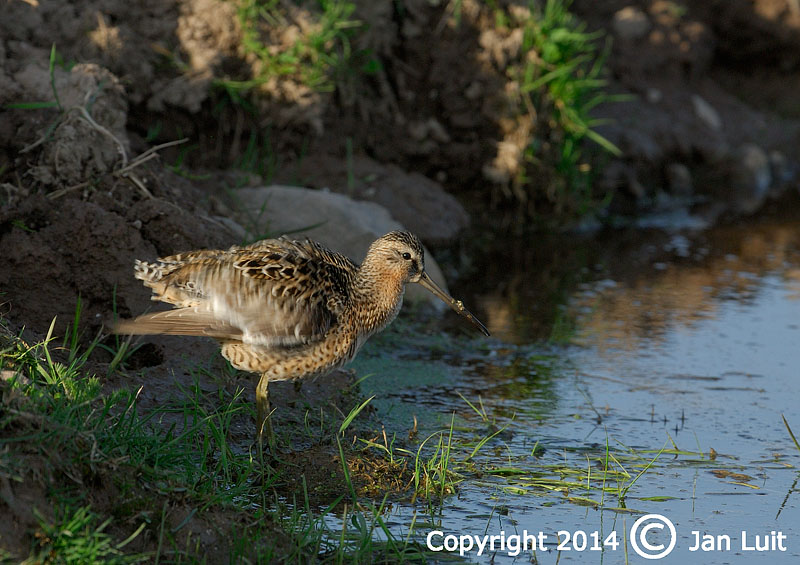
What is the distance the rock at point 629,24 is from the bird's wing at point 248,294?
7938 millimetres

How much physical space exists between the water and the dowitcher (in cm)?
77

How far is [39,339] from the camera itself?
5.00 m

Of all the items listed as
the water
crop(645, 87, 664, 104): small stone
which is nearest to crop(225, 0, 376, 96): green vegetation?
the water

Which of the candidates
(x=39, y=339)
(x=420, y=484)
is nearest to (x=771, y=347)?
(x=420, y=484)

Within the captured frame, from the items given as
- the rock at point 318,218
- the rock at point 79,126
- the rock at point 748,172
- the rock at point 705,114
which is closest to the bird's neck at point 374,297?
the rock at point 79,126

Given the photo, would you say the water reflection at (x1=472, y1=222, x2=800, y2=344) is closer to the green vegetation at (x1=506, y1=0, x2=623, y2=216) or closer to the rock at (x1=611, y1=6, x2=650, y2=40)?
the green vegetation at (x1=506, y1=0, x2=623, y2=216)

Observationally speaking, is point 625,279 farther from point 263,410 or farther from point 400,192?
point 263,410

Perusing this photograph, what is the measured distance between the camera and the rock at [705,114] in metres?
12.2

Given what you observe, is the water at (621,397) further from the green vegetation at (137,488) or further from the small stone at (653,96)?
the small stone at (653,96)

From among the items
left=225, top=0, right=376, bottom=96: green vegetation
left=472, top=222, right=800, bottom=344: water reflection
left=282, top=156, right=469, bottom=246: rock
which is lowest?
left=472, top=222, right=800, bottom=344: water reflection

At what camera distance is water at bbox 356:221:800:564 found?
443 centimetres

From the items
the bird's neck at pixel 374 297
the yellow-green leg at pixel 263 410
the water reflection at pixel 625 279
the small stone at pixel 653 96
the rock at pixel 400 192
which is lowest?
the water reflection at pixel 625 279

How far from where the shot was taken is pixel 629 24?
12.0 meters

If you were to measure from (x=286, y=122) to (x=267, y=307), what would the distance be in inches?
142
